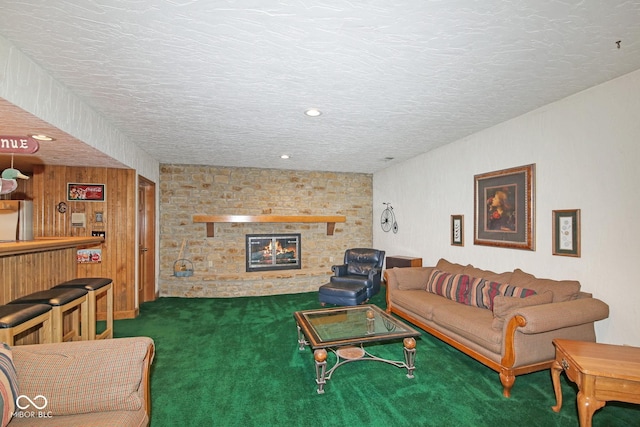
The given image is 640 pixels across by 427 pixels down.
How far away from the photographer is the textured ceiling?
163 cm

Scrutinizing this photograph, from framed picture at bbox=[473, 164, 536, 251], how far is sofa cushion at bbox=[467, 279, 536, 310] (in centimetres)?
50

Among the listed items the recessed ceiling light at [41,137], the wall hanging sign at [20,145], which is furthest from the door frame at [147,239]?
the wall hanging sign at [20,145]

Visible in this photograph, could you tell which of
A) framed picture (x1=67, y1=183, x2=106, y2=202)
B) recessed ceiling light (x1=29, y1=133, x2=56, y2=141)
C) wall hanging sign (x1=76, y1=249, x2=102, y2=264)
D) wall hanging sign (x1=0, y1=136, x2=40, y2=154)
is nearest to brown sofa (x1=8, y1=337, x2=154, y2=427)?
wall hanging sign (x1=0, y1=136, x2=40, y2=154)

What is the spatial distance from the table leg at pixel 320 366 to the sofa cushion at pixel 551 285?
208cm

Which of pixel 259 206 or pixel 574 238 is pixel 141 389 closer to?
pixel 574 238

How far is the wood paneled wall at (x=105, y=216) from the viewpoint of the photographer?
157 inches

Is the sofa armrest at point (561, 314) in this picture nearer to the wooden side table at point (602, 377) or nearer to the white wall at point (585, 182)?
the white wall at point (585, 182)

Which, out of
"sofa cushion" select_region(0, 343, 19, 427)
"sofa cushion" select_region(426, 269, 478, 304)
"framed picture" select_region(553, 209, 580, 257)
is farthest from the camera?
"sofa cushion" select_region(426, 269, 478, 304)

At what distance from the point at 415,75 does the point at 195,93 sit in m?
1.81

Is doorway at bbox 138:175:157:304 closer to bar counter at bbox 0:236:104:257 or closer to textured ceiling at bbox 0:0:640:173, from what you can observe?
textured ceiling at bbox 0:0:640:173

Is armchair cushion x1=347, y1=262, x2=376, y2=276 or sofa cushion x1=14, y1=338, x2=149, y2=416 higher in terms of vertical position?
sofa cushion x1=14, y1=338, x2=149, y2=416

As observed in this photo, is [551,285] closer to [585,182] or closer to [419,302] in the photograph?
[585,182]

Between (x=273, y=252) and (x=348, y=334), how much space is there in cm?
348

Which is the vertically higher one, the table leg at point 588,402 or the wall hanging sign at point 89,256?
the wall hanging sign at point 89,256
